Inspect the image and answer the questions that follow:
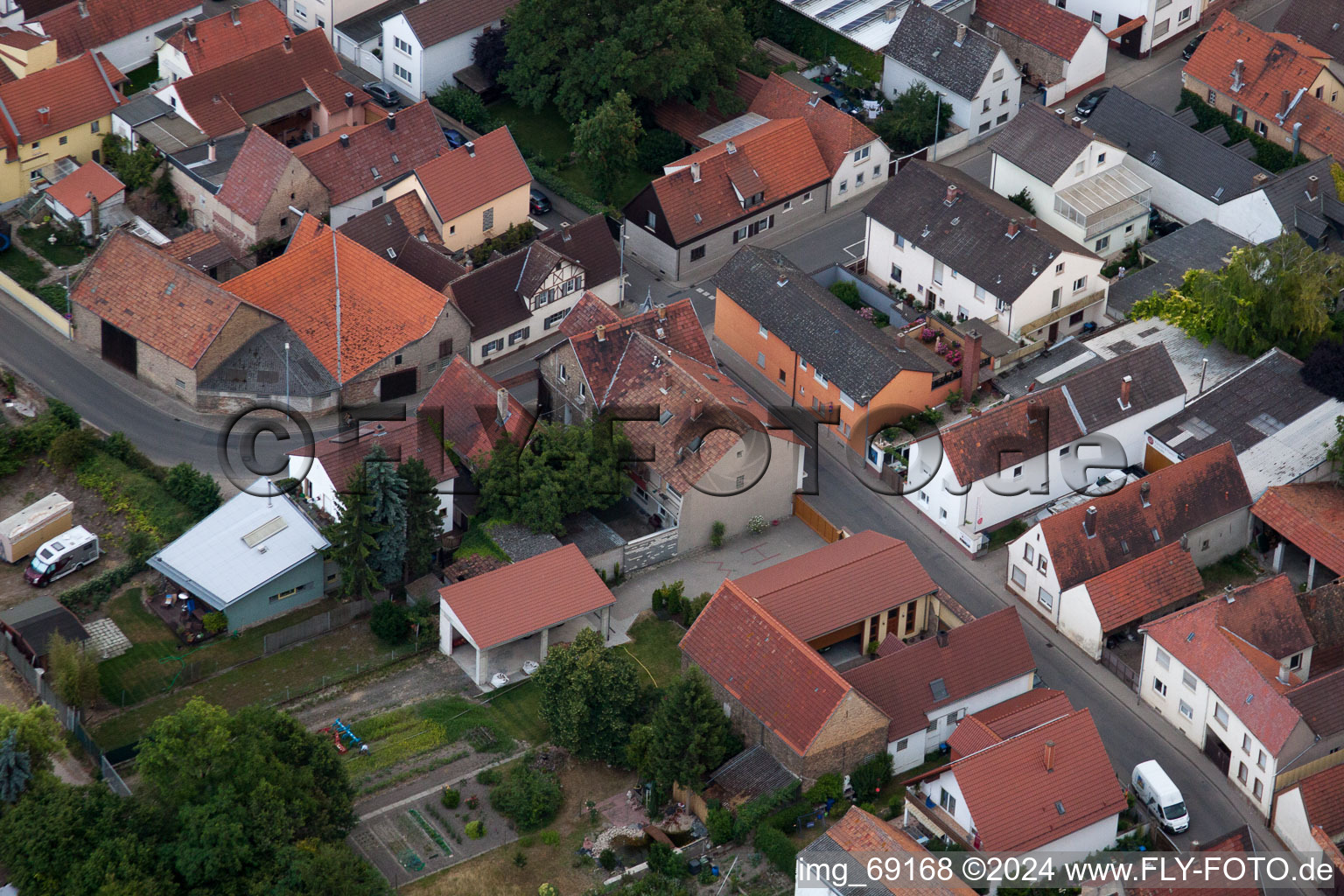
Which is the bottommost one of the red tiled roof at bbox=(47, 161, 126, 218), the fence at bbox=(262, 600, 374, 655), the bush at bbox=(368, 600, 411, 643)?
the fence at bbox=(262, 600, 374, 655)

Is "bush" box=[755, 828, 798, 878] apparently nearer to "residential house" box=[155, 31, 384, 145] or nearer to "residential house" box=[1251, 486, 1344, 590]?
"residential house" box=[1251, 486, 1344, 590]

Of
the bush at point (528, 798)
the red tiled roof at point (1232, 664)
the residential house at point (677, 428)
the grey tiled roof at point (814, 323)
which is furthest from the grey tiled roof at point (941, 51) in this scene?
the bush at point (528, 798)

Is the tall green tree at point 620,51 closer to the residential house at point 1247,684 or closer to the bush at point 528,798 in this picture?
the residential house at point 1247,684

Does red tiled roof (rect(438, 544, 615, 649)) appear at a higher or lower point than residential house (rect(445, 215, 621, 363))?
lower

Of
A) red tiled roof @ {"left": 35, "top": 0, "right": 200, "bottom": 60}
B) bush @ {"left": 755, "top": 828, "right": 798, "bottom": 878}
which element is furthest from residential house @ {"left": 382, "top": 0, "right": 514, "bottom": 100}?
bush @ {"left": 755, "top": 828, "right": 798, "bottom": 878}

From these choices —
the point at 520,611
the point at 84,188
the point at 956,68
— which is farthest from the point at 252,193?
the point at 956,68

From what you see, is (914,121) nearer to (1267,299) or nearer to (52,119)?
(1267,299)
